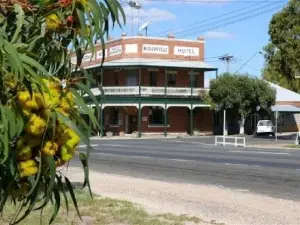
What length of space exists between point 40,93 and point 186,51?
6006 cm

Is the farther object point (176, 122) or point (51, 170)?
point (176, 122)

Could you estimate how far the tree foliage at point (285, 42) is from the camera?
40.6 meters

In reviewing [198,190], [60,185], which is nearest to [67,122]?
[60,185]

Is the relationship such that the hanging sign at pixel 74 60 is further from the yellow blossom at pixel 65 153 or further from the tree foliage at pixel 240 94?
the tree foliage at pixel 240 94

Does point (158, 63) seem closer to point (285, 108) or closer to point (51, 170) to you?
point (285, 108)

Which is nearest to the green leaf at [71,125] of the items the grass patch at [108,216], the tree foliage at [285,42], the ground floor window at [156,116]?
the grass patch at [108,216]

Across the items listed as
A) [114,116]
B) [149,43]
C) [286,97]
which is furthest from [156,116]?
[286,97]

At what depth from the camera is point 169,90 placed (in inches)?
2275

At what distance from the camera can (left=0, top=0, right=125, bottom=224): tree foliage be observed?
1887mm

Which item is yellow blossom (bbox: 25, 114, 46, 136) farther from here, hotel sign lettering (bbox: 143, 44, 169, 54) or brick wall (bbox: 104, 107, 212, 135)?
hotel sign lettering (bbox: 143, 44, 169, 54)

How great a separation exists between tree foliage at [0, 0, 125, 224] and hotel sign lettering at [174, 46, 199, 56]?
59021mm

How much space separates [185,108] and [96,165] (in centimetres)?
3895

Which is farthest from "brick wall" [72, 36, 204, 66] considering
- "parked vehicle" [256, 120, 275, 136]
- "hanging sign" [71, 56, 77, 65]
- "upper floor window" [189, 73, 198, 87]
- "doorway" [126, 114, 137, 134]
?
"hanging sign" [71, 56, 77, 65]

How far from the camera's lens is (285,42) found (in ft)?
136
